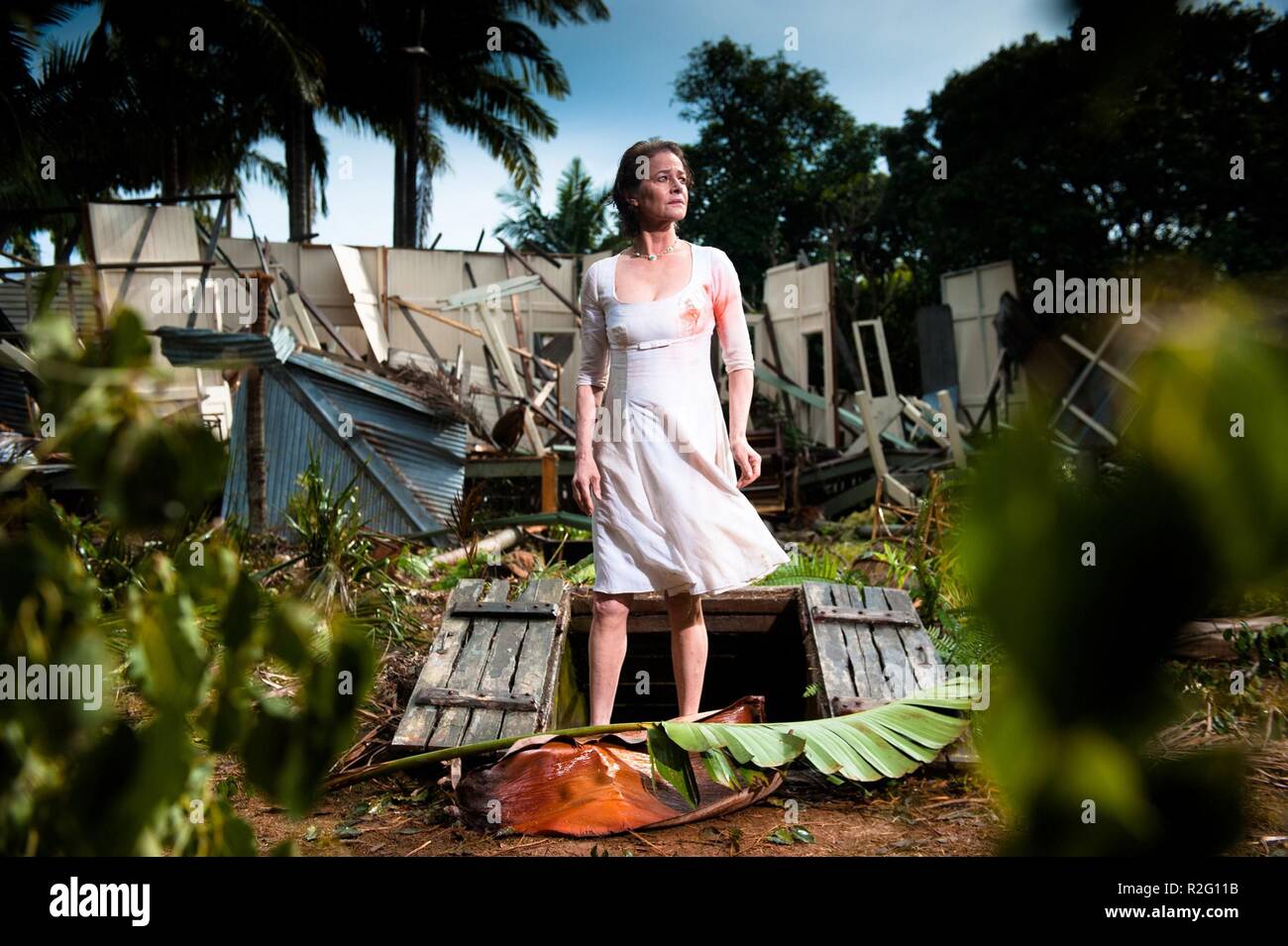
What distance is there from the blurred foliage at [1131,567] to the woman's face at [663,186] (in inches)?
115


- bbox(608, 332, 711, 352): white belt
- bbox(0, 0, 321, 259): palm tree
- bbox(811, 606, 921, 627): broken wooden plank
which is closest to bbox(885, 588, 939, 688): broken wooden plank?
bbox(811, 606, 921, 627): broken wooden plank

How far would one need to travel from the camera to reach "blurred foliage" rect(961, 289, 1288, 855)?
18 centimetres

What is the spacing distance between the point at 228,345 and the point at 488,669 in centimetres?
376

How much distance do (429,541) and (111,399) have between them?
638cm

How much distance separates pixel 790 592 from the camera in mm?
3855

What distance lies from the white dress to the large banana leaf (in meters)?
0.98

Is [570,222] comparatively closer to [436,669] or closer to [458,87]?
[458,87]

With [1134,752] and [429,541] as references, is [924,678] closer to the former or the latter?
[1134,752]

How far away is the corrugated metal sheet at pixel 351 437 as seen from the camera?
6871 millimetres

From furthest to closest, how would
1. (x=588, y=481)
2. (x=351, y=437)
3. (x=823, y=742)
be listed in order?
(x=351, y=437) → (x=588, y=481) → (x=823, y=742)

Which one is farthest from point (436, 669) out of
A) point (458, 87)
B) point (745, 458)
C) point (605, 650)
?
point (458, 87)

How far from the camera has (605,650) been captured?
3.05 m

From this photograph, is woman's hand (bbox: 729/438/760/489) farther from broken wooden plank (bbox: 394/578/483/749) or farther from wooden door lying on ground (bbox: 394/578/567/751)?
broken wooden plank (bbox: 394/578/483/749)
